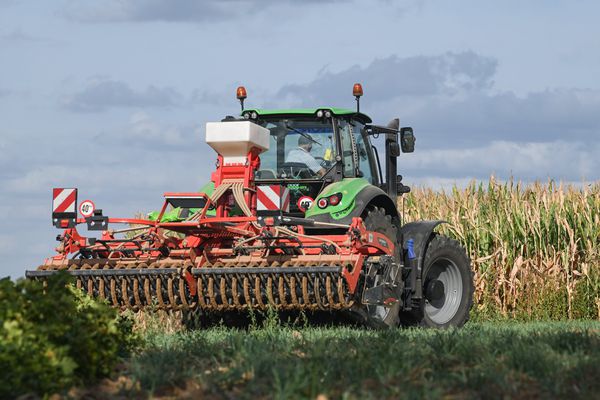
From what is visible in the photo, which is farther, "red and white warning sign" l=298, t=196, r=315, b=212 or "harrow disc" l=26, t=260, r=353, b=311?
"red and white warning sign" l=298, t=196, r=315, b=212

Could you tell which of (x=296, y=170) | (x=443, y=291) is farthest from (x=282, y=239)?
(x=443, y=291)

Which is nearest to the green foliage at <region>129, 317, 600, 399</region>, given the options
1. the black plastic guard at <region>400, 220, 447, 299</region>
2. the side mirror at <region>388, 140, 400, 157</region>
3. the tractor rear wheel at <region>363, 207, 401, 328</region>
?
the tractor rear wheel at <region>363, 207, 401, 328</region>

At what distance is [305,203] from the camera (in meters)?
11.8

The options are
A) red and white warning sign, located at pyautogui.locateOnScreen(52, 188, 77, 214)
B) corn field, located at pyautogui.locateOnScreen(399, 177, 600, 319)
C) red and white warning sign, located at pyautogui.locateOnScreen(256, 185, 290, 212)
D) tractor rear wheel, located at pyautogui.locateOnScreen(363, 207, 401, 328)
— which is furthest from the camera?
corn field, located at pyautogui.locateOnScreen(399, 177, 600, 319)

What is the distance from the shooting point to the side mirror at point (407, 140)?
495 inches

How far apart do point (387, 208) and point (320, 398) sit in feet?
21.9

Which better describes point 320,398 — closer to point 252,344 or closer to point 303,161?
point 252,344

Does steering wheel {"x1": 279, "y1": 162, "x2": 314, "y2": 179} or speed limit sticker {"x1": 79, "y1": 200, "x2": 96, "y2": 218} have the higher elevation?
steering wheel {"x1": 279, "y1": 162, "x2": 314, "y2": 179}

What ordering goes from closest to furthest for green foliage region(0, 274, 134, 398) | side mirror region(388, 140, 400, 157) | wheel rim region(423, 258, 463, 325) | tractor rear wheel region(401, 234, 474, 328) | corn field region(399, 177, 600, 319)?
green foliage region(0, 274, 134, 398), tractor rear wheel region(401, 234, 474, 328), side mirror region(388, 140, 400, 157), wheel rim region(423, 258, 463, 325), corn field region(399, 177, 600, 319)

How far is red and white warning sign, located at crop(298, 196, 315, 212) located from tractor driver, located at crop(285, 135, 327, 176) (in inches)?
12.7

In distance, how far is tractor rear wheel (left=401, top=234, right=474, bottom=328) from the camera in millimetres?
12508

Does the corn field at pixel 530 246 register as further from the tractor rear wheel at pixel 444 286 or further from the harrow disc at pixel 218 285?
the harrow disc at pixel 218 285

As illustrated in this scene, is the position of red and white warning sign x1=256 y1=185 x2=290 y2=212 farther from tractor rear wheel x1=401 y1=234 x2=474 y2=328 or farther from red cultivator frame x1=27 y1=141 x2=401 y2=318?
tractor rear wheel x1=401 y1=234 x2=474 y2=328

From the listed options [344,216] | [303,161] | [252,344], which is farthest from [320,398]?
[303,161]
